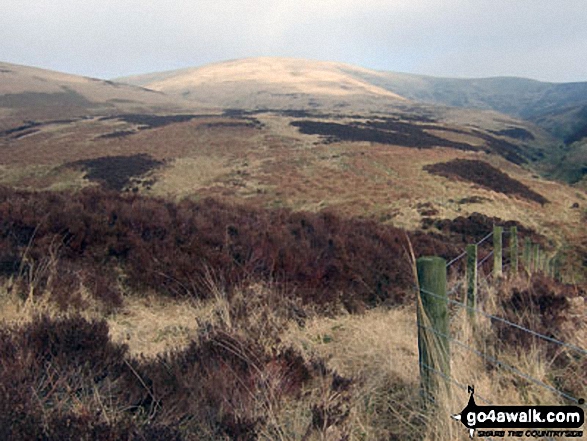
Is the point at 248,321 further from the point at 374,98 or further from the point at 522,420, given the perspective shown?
the point at 374,98

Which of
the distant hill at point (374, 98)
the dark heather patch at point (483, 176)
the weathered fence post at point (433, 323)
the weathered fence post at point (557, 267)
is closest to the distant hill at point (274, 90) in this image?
the distant hill at point (374, 98)

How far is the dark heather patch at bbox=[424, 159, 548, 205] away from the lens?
21.5 meters

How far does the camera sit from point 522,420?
2.79 metres

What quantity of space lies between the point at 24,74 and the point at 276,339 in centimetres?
10121

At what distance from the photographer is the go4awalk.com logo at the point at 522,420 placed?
107 inches

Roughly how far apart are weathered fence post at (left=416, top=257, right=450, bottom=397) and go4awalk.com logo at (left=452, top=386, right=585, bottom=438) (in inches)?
16.2

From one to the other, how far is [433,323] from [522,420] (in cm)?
83

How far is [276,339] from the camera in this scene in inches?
167

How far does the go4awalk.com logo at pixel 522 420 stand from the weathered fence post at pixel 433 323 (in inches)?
16.2

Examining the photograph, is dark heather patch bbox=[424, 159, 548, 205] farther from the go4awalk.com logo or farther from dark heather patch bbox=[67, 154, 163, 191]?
the go4awalk.com logo

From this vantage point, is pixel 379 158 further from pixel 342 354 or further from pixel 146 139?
pixel 342 354

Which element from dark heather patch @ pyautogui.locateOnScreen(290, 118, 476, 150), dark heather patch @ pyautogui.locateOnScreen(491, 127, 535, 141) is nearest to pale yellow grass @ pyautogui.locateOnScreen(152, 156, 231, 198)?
dark heather patch @ pyautogui.locateOnScreen(290, 118, 476, 150)

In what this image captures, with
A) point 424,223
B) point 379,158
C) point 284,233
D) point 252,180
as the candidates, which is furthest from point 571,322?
point 379,158

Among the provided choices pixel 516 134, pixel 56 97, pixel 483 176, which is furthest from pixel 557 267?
pixel 56 97
